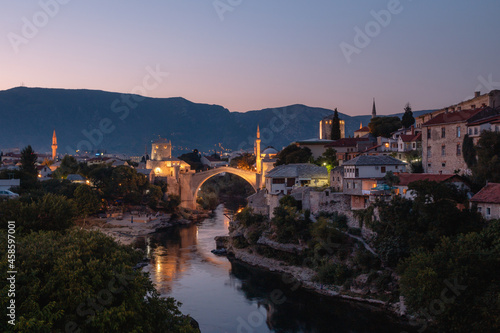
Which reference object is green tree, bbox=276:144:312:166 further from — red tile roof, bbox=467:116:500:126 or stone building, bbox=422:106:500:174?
red tile roof, bbox=467:116:500:126

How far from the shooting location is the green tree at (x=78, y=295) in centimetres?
1027

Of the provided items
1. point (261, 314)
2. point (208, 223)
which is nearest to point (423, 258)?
point (261, 314)

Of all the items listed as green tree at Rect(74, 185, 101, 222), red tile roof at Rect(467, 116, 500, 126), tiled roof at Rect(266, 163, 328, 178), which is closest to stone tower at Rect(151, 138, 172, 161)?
green tree at Rect(74, 185, 101, 222)

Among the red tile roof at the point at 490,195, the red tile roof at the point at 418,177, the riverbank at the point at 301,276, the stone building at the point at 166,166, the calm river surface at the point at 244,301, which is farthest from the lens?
the stone building at the point at 166,166

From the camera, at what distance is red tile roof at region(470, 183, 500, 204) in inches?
725

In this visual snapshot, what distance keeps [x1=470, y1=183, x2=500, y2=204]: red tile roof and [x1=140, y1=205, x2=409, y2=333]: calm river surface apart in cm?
586

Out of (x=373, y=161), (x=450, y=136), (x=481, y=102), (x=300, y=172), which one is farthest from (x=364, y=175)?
(x=481, y=102)

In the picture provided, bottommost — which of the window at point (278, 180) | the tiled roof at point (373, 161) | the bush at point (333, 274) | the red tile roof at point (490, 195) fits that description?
the bush at point (333, 274)

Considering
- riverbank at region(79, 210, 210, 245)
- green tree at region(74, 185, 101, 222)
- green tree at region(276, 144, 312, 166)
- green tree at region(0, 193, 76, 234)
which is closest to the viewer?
green tree at region(0, 193, 76, 234)

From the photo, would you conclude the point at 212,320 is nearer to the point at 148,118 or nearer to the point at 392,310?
the point at 392,310

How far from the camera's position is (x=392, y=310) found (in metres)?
18.4

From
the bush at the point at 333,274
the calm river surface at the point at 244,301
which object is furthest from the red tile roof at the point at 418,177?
the calm river surface at the point at 244,301

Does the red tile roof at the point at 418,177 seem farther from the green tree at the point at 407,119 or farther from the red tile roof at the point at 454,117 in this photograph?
the green tree at the point at 407,119

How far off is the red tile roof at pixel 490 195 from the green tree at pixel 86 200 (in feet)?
83.6
